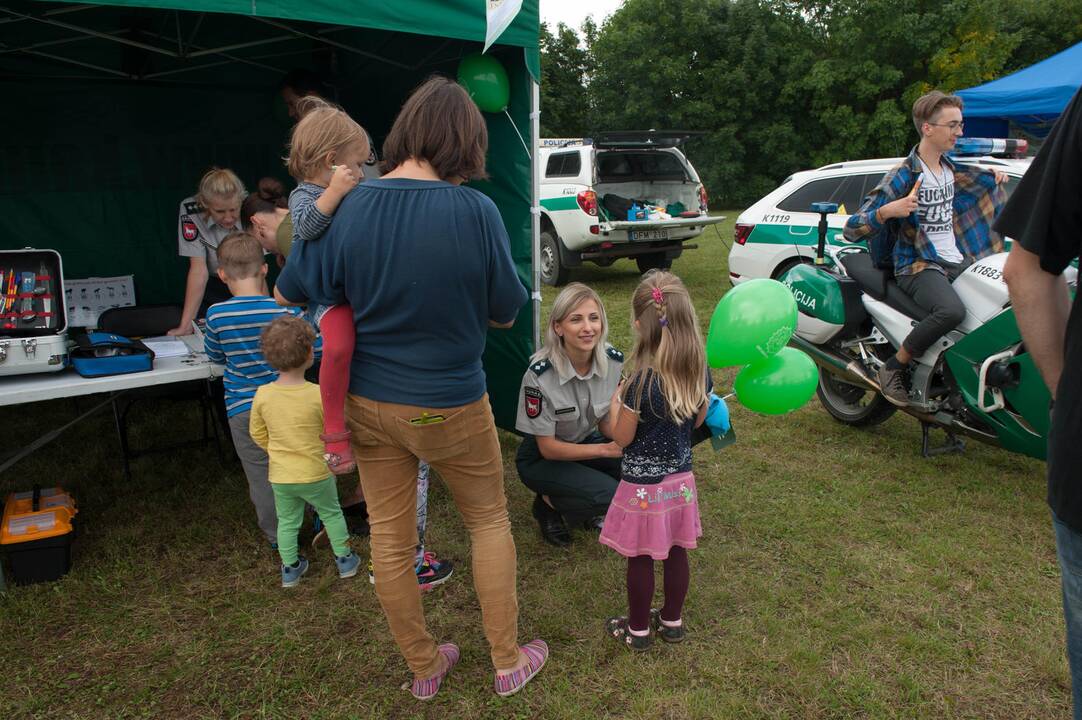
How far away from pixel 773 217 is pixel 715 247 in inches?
263

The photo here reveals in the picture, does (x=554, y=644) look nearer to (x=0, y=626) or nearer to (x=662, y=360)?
(x=662, y=360)

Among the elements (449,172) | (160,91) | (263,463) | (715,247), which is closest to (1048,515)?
(449,172)

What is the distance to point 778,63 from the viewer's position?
1145 inches

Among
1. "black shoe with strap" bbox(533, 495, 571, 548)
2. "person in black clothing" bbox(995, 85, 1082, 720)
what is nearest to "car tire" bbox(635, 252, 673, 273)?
"black shoe with strap" bbox(533, 495, 571, 548)

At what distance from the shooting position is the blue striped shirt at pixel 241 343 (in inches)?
120

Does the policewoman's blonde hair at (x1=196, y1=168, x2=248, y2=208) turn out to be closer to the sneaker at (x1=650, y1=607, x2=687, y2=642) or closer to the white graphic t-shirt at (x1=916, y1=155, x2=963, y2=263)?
the sneaker at (x1=650, y1=607, x2=687, y2=642)

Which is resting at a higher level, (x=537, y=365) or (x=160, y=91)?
(x=160, y=91)

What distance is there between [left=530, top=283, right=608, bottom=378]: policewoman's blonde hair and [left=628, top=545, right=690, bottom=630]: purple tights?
0.84 m

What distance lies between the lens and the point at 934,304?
371 centimetres

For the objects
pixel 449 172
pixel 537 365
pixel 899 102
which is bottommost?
pixel 537 365

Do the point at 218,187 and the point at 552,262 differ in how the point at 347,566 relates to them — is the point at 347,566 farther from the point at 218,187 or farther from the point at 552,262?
the point at 552,262

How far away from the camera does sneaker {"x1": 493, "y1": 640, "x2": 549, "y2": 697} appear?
2447 millimetres

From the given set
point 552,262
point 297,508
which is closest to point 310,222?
point 297,508

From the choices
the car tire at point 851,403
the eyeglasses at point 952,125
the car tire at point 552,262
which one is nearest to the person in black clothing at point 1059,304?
the eyeglasses at point 952,125
